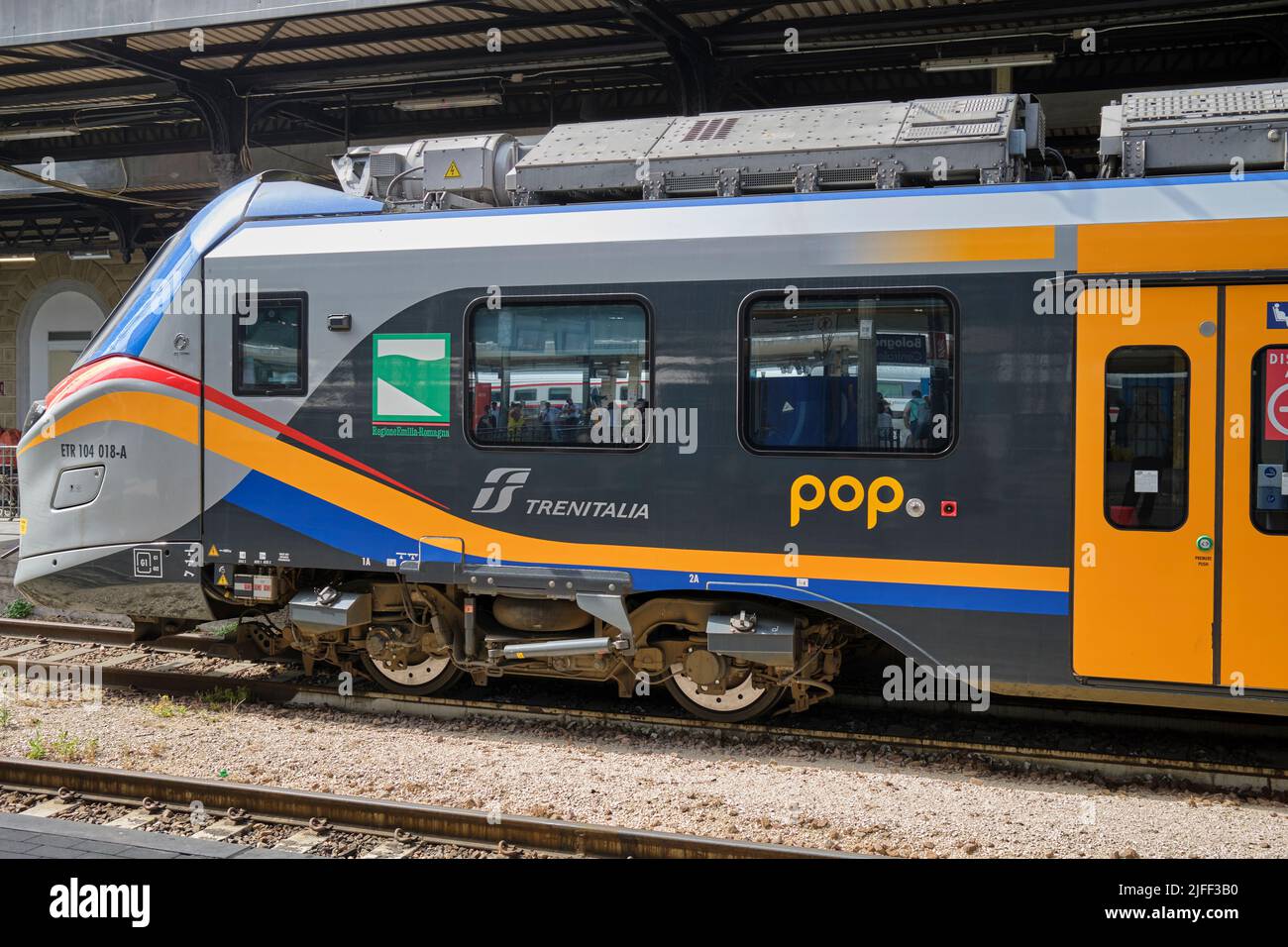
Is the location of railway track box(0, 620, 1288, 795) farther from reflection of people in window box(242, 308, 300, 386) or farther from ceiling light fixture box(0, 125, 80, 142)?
ceiling light fixture box(0, 125, 80, 142)

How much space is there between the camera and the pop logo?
6.38 m

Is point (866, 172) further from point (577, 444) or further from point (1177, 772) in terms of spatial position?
point (1177, 772)

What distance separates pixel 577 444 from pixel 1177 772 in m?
4.03

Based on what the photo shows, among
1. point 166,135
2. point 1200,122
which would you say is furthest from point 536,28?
point 166,135

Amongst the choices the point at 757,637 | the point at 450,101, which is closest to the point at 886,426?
the point at 757,637

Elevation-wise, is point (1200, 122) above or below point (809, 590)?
above

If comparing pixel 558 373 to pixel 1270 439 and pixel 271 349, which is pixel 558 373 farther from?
pixel 1270 439

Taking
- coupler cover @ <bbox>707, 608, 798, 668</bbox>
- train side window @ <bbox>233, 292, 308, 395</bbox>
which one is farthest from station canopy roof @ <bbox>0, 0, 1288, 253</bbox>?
coupler cover @ <bbox>707, 608, 798, 668</bbox>

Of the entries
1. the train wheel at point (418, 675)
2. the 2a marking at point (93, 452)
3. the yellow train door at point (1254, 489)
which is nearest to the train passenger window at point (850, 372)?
the yellow train door at point (1254, 489)

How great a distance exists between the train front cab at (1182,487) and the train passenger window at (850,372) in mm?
776

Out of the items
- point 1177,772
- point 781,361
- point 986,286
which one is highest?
point 986,286

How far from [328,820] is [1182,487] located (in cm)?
489

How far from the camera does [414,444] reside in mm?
7309

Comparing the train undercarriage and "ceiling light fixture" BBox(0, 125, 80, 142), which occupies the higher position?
"ceiling light fixture" BBox(0, 125, 80, 142)
